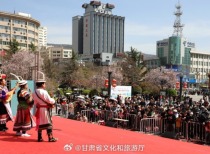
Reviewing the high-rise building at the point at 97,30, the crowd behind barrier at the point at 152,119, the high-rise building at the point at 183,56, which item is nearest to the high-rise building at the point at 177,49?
the high-rise building at the point at 183,56

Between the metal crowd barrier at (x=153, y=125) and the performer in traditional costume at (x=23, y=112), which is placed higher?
the performer in traditional costume at (x=23, y=112)

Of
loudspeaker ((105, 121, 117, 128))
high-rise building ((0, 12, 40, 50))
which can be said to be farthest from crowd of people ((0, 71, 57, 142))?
high-rise building ((0, 12, 40, 50))

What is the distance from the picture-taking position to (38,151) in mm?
6426

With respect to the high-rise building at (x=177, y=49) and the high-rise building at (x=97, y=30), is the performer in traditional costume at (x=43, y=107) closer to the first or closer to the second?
the high-rise building at (x=177, y=49)

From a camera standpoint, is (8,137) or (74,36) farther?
(74,36)

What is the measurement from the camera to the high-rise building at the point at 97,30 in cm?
16038

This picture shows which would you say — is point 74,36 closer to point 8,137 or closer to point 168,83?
point 168,83

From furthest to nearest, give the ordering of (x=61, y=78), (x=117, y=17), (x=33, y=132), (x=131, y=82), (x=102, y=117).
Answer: (x=117, y=17) < (x=61, y=78) < (x=131, y=82) < (x=102, y=117) < (x=33, y=132)

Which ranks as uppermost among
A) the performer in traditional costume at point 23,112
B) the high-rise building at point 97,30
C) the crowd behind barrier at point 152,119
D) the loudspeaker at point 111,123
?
the high-rise building at point 97,30

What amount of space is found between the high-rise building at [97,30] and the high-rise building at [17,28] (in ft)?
240

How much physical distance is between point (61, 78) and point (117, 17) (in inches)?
4854

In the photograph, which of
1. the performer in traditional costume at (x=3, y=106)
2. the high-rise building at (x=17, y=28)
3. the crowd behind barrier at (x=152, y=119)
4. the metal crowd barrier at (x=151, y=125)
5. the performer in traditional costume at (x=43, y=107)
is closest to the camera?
the performer in traditional costume at (x=43, y=107)

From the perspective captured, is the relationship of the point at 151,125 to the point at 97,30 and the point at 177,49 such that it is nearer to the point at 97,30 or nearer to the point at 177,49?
the point at 177,49

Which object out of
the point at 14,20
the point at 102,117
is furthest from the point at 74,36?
the point at 102,117
